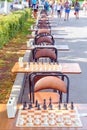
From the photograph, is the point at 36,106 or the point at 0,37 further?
the point at 0,37

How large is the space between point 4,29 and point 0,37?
1543 millimetres

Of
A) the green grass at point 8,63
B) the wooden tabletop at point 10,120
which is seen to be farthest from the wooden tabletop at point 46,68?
the wooden tabletop at point 10,120

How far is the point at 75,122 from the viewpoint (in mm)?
3664

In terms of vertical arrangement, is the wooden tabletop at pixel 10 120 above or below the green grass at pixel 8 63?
above

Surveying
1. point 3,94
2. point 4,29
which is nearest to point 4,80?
point 3,94

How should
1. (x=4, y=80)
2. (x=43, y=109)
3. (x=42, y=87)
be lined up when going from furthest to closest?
(x=4, y=80) → (x=42, y=87) → (x=43, y=109)

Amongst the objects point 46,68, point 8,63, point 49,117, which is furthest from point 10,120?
point 8,63

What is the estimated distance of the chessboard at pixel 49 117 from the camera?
361 cm

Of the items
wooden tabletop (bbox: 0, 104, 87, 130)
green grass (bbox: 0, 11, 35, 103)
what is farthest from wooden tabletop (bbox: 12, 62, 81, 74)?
wooden tabletop (bbox: 0, 104, 87, 130)

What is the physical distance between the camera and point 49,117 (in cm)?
377

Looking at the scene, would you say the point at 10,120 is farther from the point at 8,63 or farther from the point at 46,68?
the point at 8,63

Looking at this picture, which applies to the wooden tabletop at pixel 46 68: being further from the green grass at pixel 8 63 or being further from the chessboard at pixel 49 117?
the chessboard at pixel 49 117

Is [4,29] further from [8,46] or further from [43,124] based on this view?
[43,124]

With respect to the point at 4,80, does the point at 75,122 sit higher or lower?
higher
